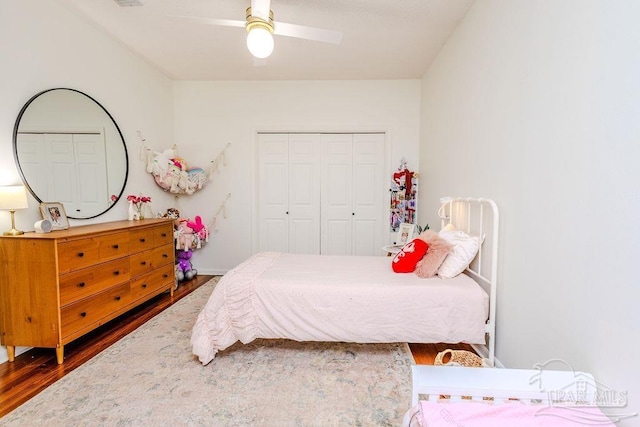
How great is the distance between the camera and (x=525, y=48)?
1.71m

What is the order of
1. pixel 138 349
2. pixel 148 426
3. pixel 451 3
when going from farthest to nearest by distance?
pixel 451 3 < pixel 138 349 < pixel 148 426

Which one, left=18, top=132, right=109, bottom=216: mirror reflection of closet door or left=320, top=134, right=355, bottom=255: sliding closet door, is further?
left=320, top=134, right=355, bottom=255: sliding closet door

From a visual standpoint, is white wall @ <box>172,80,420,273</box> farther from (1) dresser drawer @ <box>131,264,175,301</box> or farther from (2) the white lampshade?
(2) the white lampshade

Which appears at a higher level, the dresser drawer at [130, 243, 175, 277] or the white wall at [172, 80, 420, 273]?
the white wall at [172, 80, 420, 273]

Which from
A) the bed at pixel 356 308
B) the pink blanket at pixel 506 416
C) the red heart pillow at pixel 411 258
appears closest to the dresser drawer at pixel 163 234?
the bed at pixel 356 308

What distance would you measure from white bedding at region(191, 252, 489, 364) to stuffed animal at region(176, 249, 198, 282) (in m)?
2.16

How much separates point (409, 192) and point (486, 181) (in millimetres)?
1891

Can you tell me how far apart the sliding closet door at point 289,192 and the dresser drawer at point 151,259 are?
128cm

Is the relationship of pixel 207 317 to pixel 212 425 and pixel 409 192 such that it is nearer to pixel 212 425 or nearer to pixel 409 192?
pixel 212 425

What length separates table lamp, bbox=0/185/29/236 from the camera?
77.4 inches

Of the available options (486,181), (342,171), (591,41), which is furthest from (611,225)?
(342,171)

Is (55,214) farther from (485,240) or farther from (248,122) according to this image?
(485,240)

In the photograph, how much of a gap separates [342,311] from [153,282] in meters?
2.21

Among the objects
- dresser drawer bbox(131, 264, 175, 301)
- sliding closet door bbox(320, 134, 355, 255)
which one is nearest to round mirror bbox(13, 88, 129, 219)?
dresser drawer bbox(131, 264, 175, 301)
